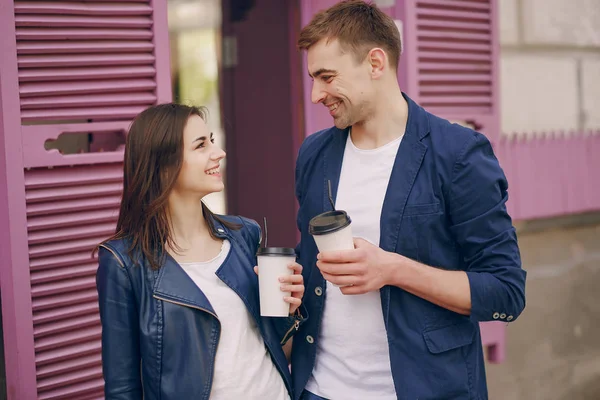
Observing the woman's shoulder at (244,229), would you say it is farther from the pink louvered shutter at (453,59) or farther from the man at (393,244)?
the pink louvered shutter at (453,59)

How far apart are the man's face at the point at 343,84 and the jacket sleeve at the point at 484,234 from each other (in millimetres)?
301

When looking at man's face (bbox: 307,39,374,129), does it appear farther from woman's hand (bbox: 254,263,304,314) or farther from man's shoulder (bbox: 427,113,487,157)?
woman's hand (bbox: 254,263,304,314)

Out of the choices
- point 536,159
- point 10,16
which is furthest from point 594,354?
point 10,16

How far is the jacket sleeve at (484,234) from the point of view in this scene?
5.95 ft

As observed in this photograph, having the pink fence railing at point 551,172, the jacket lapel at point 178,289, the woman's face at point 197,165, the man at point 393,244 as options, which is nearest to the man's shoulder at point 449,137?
the man at point 393,244

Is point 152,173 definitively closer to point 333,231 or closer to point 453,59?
point 333,231

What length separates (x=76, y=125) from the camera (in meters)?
2.44

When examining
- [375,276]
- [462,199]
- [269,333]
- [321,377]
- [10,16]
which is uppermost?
[10,16]

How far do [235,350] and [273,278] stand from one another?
0.67 feet

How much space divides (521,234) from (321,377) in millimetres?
2463

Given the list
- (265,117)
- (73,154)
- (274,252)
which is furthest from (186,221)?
(265,117)

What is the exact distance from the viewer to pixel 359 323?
1915 millimetres

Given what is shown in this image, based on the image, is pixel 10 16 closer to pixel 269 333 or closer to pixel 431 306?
pixel 269 333

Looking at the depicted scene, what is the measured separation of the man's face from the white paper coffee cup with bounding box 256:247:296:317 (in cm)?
39
